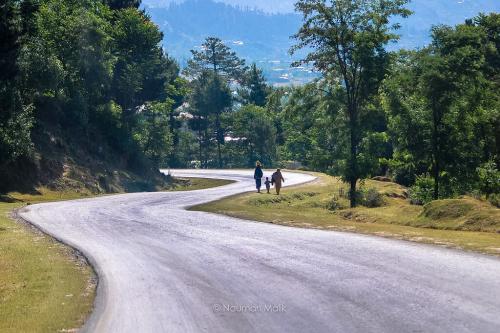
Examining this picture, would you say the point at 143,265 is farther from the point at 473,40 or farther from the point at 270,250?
the point at 473,40

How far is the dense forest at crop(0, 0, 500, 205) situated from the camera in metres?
31.1

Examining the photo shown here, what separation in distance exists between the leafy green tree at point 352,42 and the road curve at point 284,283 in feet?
58.5

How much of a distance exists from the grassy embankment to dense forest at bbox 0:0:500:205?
42.0ft

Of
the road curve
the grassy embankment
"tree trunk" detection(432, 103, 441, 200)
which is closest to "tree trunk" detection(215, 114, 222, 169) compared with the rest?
"tree trunk" detection(432, 103, 441, 200)

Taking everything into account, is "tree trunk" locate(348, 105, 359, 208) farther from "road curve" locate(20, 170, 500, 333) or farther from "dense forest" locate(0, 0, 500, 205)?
"road curve" locate(20, 170, 500, 333)

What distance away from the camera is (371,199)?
38812 mm

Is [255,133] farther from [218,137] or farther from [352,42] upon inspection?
[352,42]

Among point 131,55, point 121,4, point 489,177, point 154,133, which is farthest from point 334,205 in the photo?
point 121,4

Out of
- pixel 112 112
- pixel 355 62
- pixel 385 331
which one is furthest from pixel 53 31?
pixel 385 331

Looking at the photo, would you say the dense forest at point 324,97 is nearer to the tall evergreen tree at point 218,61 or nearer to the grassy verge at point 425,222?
the grassy verge at point 425,222

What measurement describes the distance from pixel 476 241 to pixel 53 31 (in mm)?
45613

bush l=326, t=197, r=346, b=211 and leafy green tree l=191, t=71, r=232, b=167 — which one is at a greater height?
leafy green tree l=191, t=71, r=232, b=167

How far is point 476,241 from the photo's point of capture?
16.8 m

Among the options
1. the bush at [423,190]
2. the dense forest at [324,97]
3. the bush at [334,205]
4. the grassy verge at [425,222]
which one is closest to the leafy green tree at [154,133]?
the dense forest at [324,97]
